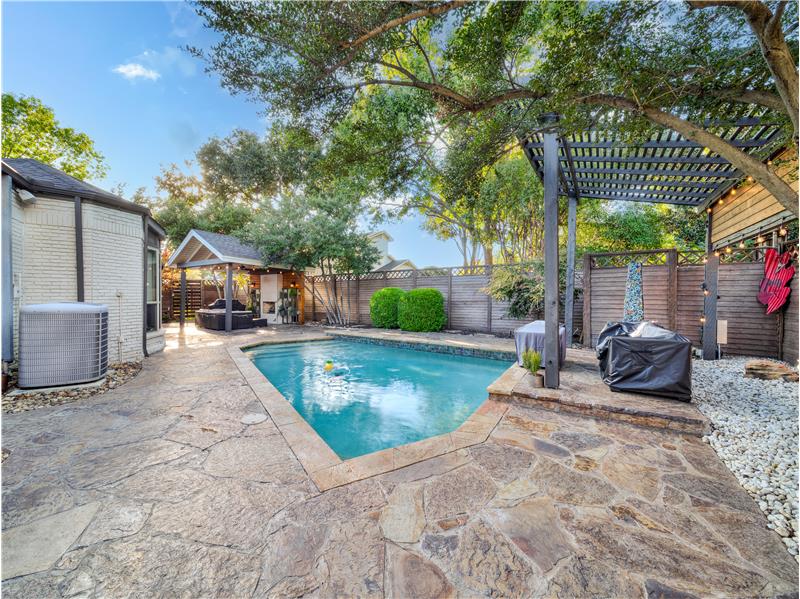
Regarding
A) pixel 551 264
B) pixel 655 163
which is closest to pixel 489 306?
pixel 655 163

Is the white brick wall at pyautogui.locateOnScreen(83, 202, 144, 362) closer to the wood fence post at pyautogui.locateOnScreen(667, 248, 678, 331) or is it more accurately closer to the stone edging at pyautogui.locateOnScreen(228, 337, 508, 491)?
the stone edging at pyautogui.locateOnScreen(228, 337, 508, 491)

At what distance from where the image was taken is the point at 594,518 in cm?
172

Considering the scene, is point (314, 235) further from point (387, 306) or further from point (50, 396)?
point (50, 396)

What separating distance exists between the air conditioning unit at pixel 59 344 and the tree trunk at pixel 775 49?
268 inches

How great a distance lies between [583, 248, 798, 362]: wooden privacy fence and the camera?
5223 millimetres

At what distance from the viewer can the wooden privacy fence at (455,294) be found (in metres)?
8.93

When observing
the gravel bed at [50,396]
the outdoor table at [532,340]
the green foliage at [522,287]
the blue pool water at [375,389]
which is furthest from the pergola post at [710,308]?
the gravel bed at [50,396]

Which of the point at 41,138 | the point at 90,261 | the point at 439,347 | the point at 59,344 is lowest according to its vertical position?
the point at 439,347

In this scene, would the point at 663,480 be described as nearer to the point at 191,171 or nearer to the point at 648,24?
the point at 648,24

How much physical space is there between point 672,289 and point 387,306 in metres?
7.51

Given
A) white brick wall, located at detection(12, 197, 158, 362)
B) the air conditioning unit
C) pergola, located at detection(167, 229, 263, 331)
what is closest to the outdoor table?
the air conditioning unit

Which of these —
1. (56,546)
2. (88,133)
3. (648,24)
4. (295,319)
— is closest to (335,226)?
(295,319)

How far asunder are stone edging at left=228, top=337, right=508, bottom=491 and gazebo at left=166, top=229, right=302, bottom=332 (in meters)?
8.00

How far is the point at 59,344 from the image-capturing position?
3.82 meters
